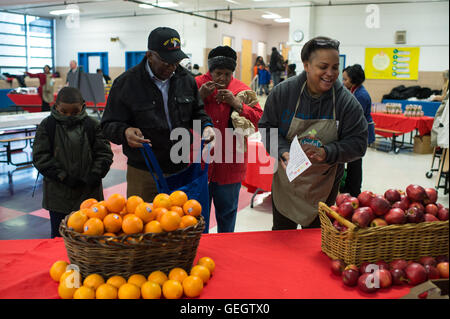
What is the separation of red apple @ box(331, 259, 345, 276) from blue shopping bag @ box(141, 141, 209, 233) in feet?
2.23

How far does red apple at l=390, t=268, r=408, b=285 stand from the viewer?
4.65 ft

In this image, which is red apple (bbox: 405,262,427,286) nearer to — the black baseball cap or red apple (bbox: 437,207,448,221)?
red apple (bbox: 437,207,448,221)

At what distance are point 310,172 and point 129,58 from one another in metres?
19.0

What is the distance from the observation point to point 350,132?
2.06 metres

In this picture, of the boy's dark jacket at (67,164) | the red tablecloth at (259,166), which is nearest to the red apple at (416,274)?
the boy's dark jacket at (67,164)

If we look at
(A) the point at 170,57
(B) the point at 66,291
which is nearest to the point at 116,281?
(B) the point at 66,291

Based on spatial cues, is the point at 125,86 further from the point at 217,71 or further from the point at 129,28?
the point at 129,28

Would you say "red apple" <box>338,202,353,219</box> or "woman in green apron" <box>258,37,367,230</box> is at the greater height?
"woman in green apron" <box>258,37,367,230</box>

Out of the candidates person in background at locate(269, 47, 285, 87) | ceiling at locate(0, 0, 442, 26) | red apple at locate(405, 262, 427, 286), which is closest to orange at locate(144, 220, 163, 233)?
red apple at locate(405, 262, 427, 286)

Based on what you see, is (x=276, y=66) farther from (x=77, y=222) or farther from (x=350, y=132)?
(x=77, y=222)

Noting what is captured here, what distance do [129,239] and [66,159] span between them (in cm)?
165

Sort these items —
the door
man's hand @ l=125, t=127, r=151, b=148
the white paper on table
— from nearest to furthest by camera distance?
1. the white paper on table
2. man's hand @ l=125, t=127, r=151, b=148
3. the door

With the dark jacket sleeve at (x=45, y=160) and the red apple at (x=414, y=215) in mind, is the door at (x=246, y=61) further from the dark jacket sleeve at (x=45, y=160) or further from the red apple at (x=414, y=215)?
the red apple at (x=414, y=215)

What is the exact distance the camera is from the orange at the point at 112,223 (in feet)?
4.50
